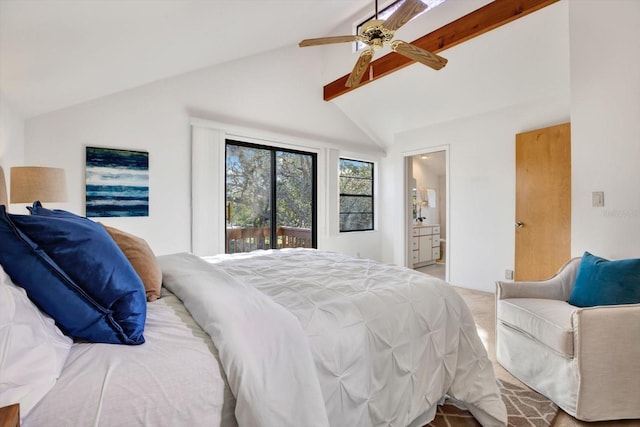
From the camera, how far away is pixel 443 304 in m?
1.63

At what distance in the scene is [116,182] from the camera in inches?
126

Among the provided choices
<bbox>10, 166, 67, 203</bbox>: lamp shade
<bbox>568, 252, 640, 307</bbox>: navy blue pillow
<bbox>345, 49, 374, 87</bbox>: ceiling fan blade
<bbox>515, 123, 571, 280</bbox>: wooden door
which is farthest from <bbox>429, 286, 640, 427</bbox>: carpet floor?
<bbox>10, 166, 67, 203</bbox>: lamp shade

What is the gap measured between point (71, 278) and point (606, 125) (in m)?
3.24

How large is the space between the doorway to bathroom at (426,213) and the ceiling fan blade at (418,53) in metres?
2.97

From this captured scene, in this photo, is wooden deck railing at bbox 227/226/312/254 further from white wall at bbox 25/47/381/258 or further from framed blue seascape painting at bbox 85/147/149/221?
framed blue seascape painting at bbox 85/147/149/221

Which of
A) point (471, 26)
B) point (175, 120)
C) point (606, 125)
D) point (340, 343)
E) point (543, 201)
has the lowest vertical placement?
point (340, 343)

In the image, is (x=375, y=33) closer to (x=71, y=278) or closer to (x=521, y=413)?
(x=71, y=278)

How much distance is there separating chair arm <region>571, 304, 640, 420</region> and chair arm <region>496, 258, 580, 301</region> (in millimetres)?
589

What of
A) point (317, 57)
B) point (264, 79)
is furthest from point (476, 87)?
point (264, 79)

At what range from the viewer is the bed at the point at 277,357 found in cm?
82

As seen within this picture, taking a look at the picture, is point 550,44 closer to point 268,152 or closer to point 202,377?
point 268,152

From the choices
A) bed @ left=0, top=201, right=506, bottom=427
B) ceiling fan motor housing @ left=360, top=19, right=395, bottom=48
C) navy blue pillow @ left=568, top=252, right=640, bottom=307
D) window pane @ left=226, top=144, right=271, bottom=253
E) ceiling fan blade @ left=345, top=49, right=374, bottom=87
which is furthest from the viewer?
window pane @ left=226, top=144, right=271, bottom=253

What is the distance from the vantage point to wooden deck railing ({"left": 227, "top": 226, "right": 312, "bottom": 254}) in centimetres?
419

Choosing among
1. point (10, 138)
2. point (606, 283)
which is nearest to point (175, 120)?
point (10, 138)
